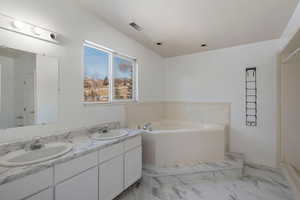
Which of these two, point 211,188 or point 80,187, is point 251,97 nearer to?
point 211,188

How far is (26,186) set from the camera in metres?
1.06

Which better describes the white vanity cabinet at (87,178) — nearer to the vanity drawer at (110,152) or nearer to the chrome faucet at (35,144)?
the vanity drawer at (110,152)

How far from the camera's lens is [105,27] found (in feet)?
8.00

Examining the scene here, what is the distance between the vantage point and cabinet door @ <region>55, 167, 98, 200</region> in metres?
1.28

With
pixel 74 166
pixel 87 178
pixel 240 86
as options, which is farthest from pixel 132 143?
pixel 240 86

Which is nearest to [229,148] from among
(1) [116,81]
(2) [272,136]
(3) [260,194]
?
(2) [272,136]

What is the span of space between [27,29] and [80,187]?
168cm

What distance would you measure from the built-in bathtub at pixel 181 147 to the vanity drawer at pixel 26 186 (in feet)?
5.10

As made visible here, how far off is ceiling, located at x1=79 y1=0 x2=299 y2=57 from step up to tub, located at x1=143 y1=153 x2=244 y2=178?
2.19 m

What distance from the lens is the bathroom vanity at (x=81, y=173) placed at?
3.43 ft

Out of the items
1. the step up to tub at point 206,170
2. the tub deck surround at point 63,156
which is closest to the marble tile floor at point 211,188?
the step up to tub at point 206,170

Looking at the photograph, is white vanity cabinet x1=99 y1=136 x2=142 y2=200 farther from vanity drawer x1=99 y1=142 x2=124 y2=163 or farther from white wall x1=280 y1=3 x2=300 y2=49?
white wall x1=280 y1=3 x2=300 y2=49

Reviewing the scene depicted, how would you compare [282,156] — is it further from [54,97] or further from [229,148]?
[54,97]

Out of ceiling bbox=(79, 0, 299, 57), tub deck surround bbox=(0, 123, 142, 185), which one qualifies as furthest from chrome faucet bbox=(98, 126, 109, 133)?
ceiling bbox=(79, 0, 299, 57)
